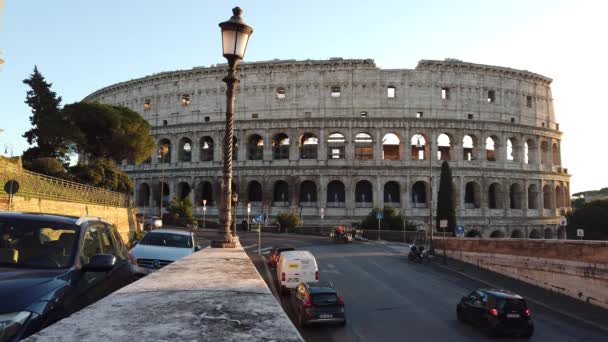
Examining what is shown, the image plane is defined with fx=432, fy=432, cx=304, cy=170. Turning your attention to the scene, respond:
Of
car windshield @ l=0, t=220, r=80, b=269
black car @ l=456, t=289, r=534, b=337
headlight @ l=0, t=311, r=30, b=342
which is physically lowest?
black car @ l=456, t=289, r=534, b=337

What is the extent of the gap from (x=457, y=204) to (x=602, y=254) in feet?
129

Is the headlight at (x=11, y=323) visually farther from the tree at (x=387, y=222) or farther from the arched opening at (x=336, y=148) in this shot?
the arched opening at (x=336, y=148)

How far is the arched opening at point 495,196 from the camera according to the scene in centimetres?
5775

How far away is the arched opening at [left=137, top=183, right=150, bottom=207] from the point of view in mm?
64188

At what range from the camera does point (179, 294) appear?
3.13 m

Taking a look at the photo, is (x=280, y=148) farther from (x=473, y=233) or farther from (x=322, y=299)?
(x=322, y=299)

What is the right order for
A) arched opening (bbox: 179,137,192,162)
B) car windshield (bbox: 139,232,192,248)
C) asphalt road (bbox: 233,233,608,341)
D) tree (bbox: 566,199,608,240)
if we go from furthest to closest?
arched opening (bbox: 179,137,192,162)
tree (bbox: 566,199,608,240)
car windshield (bbox: 139,232,192,248)
asphalt road (bbox: 233,233,608,341)

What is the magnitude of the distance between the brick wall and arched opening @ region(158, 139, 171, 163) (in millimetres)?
48302

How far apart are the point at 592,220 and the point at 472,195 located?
15368 millimetres

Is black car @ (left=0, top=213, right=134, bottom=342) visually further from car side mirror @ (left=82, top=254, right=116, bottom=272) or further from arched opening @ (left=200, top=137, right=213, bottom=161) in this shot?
arched opening @ (left=200, top=137, right=213, bottom=161)

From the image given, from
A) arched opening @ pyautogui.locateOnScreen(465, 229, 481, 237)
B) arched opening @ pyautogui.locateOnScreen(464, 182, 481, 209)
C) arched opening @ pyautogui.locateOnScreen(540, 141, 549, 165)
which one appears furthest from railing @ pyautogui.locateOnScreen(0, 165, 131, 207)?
arched opening @ pyautogui.locateOnScreen(540, 141, 549, 165)

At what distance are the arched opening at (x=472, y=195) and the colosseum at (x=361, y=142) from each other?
0.48 ft

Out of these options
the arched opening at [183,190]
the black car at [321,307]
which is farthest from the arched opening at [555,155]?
the black car at [321,307]

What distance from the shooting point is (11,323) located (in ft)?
9.59
